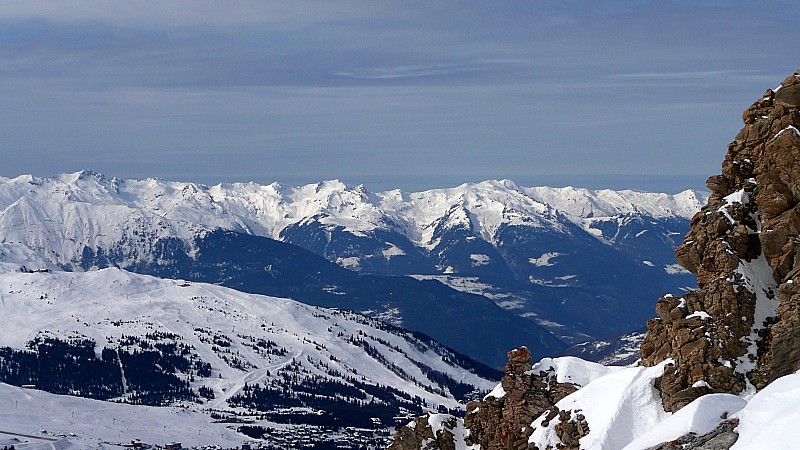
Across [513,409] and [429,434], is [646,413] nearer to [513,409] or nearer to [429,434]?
[513,409]

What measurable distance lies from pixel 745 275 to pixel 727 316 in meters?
3.74

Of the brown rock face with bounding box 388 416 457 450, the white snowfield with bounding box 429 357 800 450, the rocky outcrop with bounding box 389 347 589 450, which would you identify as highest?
the white snowfield with bounding box 429 357 800 450

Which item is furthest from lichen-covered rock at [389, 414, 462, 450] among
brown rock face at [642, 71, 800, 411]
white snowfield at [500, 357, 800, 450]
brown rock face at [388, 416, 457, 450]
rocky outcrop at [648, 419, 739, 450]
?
rocky outcrop at [648, 419, 739, 450]

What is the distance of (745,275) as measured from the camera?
7062 cm

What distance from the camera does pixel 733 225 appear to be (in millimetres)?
73000

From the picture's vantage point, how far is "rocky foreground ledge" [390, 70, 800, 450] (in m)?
66.2

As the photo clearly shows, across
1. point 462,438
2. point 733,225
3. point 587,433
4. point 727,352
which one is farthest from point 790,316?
point 462,438

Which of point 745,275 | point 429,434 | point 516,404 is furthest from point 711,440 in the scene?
point 429,434

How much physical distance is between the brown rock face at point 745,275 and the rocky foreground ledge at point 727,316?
74mm

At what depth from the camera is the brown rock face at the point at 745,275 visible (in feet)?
218

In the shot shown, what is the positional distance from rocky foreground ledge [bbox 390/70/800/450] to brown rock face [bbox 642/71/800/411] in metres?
0.07

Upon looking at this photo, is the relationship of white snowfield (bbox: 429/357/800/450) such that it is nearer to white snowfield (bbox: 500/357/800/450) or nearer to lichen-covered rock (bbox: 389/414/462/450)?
white snowfield (bbox: 500/357/800/450)

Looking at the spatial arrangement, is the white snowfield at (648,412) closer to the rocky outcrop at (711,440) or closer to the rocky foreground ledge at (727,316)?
the rocky foreground ledge at (727,316)

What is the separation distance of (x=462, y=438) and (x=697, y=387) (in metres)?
37.1
